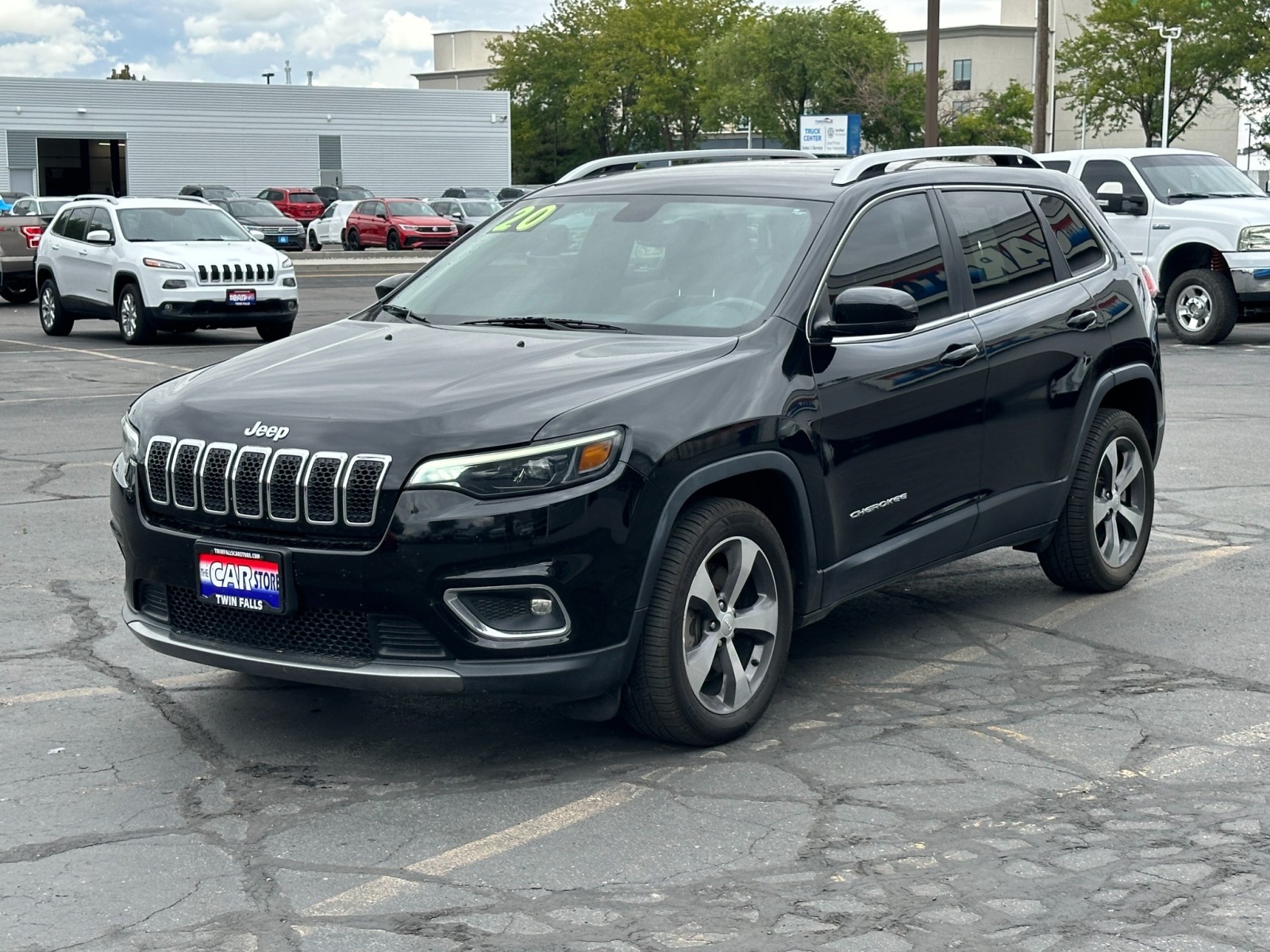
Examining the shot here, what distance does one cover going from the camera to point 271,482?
4633 mm

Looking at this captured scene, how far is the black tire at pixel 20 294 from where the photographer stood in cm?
2825

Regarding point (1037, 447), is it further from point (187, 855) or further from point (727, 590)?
point (187, 855)

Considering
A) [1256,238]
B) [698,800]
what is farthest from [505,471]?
[1256,238]

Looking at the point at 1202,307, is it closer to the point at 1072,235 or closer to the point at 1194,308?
the point at 1194,308

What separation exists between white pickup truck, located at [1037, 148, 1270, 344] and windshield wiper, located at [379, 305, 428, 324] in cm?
1358

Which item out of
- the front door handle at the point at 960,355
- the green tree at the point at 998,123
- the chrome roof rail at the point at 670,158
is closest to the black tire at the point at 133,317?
the chrome roof rail at the point at 670,158

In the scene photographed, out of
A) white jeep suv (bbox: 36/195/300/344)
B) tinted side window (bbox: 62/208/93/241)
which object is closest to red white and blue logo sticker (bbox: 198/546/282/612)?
white jeep suv (bbox: 36/195/300/344)

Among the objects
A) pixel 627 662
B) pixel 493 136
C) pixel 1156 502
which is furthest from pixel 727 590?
pixel 493 136

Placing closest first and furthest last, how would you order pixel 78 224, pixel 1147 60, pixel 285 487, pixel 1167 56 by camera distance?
pixel 285 487, pixel 78 224, pixel 1167 56, pixel 1147 60

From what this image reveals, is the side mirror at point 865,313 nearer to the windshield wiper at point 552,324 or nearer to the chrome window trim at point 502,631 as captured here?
the windshield wiper at point 552,324

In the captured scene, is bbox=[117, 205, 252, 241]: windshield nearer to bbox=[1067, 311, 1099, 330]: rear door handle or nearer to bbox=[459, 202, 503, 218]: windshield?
bbox=[1067, 311, 1099, 330]: rear door handle

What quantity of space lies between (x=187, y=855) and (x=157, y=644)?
2.96 feet

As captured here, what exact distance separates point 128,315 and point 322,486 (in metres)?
16.3

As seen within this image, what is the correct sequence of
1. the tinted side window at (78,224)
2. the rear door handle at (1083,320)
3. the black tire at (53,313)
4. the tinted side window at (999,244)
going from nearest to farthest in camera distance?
1. the tinted side window at (999,244)
2. the rear door handle at (1083,320)
3. the tinted side window at (78,224)
4. the black tire at (53,313)
